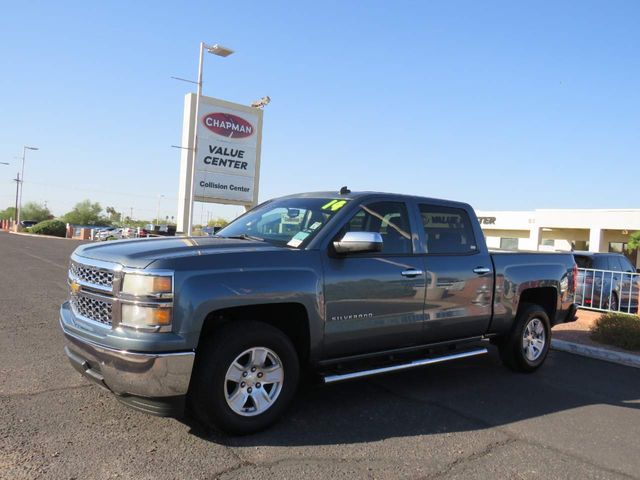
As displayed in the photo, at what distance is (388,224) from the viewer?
5312mm

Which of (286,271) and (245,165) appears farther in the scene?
(245,165)

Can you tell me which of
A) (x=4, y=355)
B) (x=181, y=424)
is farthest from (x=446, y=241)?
(x=4, y=355)

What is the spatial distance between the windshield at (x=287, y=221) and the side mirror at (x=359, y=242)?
336 millimetres

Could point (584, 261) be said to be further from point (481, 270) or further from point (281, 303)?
point (281, 303)

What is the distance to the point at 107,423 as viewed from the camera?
4.22 metres

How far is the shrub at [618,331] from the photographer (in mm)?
8137

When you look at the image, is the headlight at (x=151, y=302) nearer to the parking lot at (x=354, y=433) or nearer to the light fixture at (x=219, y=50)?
the parking lot at (x=354, y=433)

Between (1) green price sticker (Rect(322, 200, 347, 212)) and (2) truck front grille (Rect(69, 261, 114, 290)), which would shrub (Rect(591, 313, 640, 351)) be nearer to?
(1) green price sticker (Rect(322, 200, 347, 212))

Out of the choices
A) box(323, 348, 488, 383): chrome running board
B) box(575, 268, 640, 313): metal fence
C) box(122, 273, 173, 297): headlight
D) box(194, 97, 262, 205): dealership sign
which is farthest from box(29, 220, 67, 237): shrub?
box(122, 273, 173, 297): headlight

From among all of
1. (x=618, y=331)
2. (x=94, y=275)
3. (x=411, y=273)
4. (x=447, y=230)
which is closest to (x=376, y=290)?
(x=411, y=273)

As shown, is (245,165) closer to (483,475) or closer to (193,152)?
(193,152)

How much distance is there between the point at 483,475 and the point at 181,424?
228 cm

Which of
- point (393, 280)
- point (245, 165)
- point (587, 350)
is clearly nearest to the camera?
point (393, 280)

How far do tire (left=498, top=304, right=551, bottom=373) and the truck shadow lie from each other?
0.15 meters
